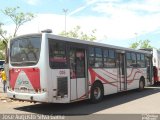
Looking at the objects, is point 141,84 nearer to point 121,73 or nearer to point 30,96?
point 121,73

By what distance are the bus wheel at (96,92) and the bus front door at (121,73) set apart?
2.16 m

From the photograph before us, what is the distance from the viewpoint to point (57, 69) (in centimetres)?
1195

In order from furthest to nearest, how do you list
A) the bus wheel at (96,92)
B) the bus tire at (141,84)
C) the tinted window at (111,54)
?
the bus tire at (141,84) < the tinted window at (111,54) < the bus wheel at (96,92)

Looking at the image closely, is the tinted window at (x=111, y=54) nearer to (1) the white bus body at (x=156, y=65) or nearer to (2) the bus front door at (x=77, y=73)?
(2) the bus front door at (x=77, y=73)

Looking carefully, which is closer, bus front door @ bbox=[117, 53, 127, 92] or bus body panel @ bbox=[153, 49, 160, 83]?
bus front door @ bbox=[117, 53, 127, 92]

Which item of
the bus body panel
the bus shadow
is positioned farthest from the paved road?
the bus body panel

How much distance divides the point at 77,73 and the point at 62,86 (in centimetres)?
125

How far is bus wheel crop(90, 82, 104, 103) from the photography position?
1432cm

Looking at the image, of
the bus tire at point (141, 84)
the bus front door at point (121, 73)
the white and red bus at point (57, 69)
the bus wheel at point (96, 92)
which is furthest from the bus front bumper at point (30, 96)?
the bus tire at point (141, 84)

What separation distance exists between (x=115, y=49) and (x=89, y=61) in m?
3.04

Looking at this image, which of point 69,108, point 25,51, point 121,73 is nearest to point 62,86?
point 69,108

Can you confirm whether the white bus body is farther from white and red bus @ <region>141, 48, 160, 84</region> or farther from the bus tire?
the bus tire

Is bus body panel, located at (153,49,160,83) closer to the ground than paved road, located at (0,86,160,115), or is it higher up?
higher up

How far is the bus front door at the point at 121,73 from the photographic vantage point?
671 inches
